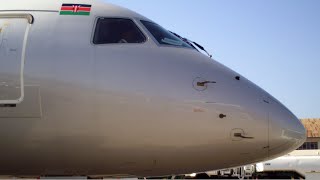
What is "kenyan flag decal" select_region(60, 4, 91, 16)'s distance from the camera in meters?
8.59

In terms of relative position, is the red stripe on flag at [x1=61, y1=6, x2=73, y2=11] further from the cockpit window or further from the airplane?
the cockpit window

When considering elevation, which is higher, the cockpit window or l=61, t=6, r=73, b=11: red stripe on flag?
l=61, t=6, r=73, b=11: red stripe on flag

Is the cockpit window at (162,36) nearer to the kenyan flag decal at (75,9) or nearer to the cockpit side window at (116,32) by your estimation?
the cockpit side window at (116,32)

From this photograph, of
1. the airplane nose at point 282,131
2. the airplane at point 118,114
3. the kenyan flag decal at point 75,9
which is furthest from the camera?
the kenyan flag decal at point 75,9

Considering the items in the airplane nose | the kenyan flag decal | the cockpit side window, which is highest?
the kenyan flag decal

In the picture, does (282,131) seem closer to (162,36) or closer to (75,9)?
(162,36)

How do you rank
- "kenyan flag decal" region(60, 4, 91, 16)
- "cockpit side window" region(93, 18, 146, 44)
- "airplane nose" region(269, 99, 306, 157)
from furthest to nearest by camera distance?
"kenyan flag decal" region(60, 4, 91, 16) < "cockpit side window" region(93, 18, 146, 44) < "airplane nose" region(269, 99, 306, 157)

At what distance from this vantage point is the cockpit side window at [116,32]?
841cm

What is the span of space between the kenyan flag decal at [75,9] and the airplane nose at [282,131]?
12.7 ft

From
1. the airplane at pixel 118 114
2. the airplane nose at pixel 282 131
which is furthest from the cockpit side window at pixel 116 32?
the airplane nose at pixel 282 131

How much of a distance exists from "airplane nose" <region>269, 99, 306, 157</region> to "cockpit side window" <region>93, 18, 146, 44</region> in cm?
275

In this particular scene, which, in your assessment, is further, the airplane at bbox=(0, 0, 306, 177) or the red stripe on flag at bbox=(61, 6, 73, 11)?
the red stripe on flag at bbox=(61, 6, 73, 11)

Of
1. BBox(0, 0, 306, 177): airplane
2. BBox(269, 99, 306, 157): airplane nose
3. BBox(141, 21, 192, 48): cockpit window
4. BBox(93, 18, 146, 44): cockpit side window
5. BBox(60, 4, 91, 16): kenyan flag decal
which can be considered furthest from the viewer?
BBox(141, 21, 192, 48): cockpit window

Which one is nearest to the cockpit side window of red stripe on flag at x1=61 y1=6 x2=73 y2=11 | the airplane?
the airplane
